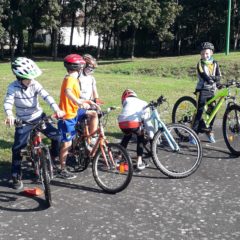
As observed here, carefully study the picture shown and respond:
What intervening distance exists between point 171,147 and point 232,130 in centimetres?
153

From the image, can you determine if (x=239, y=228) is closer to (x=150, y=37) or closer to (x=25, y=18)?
(x=25, y=18)

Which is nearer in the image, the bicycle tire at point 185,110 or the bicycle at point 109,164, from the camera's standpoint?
the bicycle at point 109,164

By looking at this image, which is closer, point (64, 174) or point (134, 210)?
point (134, 210)

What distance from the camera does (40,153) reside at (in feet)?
17.5

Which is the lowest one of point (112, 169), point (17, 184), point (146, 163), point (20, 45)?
point (17, 184)

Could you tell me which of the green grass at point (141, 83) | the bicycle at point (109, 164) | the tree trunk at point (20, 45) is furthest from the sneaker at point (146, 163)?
the tree trunk at point (20, 45)

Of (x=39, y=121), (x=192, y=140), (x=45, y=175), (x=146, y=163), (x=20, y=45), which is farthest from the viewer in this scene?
(x=20, y=45)

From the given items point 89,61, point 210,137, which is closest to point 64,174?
point 89,61

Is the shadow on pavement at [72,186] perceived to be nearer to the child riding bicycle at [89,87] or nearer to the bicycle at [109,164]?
the bicycle at [109,164]

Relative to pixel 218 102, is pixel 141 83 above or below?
above

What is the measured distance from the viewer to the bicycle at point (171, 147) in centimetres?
631

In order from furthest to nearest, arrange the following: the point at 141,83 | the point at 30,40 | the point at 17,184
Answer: the point at 30,40 → the point at 141,83 → the point at 17,184

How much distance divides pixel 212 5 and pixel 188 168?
51036 millimetres

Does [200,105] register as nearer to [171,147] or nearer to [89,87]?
[171,147]
